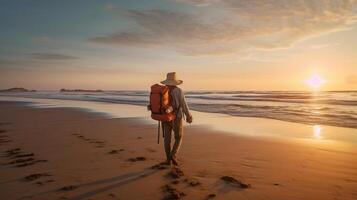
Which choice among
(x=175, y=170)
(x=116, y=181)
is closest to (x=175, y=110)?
(x=175, y=170)

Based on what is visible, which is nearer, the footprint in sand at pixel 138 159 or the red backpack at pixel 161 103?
the red backpack at pixel 161 103

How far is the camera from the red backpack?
7.48 meters

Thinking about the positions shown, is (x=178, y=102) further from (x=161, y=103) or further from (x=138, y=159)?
(x=138, y=159)

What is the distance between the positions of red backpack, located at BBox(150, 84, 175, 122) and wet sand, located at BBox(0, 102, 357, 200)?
3.68ft

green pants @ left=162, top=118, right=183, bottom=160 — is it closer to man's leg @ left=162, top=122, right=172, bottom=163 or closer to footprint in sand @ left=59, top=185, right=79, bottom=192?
man's leg @ left=162, top=122, right=172, bottom=163

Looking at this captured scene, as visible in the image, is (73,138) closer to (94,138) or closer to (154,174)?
(94,138)

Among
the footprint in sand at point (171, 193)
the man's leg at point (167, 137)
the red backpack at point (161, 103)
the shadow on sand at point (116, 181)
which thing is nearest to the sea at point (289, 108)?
the man's leg at point (167, 137)

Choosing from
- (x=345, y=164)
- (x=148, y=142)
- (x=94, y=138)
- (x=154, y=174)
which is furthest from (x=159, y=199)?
(x=94, y=138)

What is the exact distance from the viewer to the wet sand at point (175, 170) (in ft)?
19.2

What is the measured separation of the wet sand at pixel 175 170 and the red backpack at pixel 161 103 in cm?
112

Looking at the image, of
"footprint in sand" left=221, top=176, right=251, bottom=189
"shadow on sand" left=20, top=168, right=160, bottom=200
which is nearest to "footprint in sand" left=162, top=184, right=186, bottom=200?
"shadow on sand" left=20, top=168, right=160, bottom=200

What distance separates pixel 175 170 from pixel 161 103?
1.47 meters

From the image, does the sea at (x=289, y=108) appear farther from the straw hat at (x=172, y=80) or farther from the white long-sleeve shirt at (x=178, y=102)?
the straw hat at (x=172, y=80)

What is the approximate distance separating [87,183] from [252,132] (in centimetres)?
846
